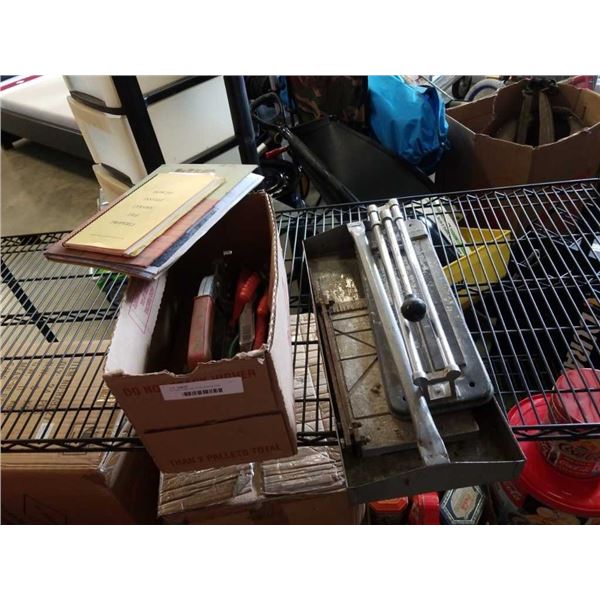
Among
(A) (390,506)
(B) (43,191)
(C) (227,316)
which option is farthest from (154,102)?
(B) (43,191)

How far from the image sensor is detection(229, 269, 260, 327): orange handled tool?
877 mm

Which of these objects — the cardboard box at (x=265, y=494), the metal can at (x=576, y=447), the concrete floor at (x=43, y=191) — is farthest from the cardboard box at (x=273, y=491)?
the concrete floor at (x=43, y=191)

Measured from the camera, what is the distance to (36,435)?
874mm

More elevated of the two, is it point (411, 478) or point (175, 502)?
point (411, 478)

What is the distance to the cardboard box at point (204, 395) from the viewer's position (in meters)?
0.58

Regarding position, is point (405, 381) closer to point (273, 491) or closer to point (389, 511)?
point (273, 491)

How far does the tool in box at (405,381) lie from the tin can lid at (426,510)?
47cm

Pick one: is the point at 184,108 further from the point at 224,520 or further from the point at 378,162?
the point at 224,520

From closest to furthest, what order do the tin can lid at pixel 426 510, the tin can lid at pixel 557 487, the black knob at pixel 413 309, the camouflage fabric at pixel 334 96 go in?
the black knob at pixel 413 309 → the tin can lid at pixel 557 487 → the tin can lid at pixel 426 510 → the camouflage fabric at pixel 334 96

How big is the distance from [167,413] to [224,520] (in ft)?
1.37

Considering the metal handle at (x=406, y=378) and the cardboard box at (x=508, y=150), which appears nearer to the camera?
the metal handle at (x=406, y=378)

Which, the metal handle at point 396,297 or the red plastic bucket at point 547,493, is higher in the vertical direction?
the metal handle at point 396,297

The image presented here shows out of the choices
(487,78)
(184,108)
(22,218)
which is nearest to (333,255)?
(184,108)

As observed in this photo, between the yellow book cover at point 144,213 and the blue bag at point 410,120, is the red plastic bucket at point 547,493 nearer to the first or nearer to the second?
the yellow book cover at point 144,213
